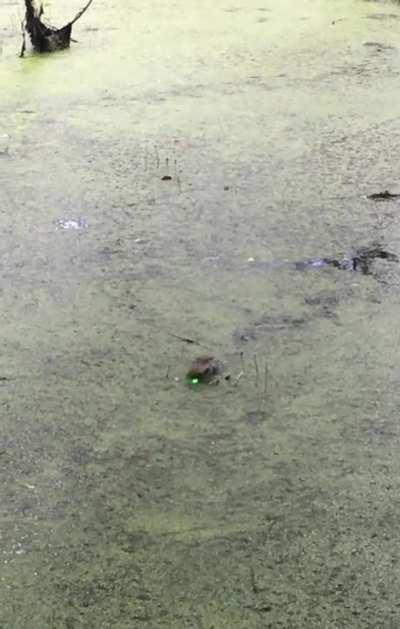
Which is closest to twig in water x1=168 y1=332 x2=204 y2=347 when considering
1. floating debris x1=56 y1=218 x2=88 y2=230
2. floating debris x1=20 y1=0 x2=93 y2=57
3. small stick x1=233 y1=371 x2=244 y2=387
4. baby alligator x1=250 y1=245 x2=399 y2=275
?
small stick x1=233 y1=371 x2=244 y2=387

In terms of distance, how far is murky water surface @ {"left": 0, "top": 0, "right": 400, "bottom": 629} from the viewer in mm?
1059

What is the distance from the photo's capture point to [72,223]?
6.65ft

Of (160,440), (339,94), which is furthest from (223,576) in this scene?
(339,94)

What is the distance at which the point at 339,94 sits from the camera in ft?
9.62

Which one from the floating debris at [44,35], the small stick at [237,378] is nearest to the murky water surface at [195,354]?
the small stick at [237,378]

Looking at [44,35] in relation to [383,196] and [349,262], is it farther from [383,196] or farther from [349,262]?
[349,262]

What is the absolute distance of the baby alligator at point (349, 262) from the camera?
1808 millimetres

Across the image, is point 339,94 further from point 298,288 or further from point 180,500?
point 180,500

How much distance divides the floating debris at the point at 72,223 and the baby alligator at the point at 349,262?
446mm

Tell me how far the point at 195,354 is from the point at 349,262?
49 centimetres

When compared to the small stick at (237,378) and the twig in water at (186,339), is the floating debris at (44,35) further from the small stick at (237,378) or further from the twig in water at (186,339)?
the small stick at (237,378)

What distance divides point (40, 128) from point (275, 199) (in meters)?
0.88

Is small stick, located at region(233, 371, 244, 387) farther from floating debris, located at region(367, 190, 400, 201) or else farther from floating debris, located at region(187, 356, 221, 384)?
floating debris, located at region(367, 190, 400, 201)

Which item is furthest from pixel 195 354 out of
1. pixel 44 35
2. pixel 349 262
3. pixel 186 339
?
pixel 44 35
